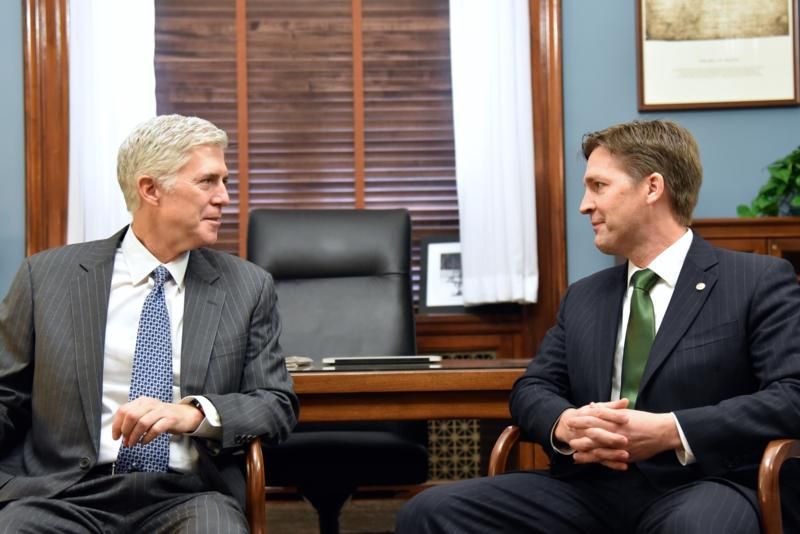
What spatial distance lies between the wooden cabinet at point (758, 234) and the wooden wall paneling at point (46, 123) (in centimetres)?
255

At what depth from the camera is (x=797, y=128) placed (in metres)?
4.43

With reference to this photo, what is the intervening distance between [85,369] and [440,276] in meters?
2.34

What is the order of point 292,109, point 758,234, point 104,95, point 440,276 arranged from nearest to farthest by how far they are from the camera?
point 758,234
point 104,95
point 440,276
point 292,109

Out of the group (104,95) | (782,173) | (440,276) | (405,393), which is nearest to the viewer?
(405,393)

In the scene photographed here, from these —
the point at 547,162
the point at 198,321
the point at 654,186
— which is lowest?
the point at 198,321

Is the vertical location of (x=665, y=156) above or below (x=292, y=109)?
below

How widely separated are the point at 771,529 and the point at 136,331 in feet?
4.46

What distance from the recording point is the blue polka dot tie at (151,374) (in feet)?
7.18

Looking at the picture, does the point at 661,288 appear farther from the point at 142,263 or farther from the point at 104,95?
the point at 104,95

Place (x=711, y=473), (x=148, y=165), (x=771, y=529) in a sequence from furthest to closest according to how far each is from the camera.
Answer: (x=148, y=165)
(x=711, y=473)
(x=771, y=529)

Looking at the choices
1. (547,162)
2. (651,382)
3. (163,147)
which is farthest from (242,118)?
(651,382)

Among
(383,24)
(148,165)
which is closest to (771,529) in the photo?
(148,165)

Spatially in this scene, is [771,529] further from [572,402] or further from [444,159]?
[444,159]

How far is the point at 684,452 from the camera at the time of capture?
2.18 m
